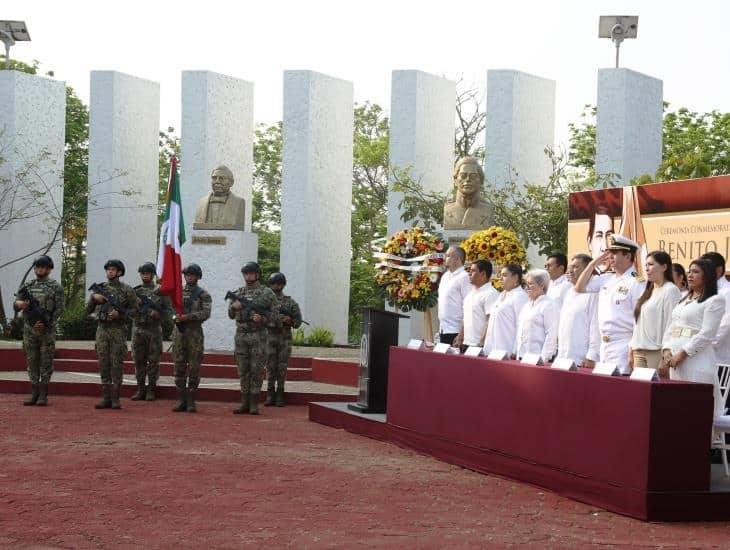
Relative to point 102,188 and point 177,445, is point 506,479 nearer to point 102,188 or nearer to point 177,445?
point 177,445

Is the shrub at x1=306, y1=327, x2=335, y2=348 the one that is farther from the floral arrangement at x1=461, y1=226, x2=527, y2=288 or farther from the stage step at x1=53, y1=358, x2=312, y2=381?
the floral arrangement at x1=461, y1=226, x2=527, y2=288

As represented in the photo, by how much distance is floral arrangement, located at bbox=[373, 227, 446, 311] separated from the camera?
41.5 feet

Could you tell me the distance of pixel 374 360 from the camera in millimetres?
12195

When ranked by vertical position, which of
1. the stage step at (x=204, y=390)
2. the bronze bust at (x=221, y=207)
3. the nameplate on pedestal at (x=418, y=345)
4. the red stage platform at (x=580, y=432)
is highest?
the bronze bust at (x=221, y=207)

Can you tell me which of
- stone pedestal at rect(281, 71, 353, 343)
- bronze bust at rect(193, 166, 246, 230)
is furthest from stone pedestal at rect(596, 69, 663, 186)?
bronze bust at rect(193, 166, 246, 230)

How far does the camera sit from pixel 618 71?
18016mm

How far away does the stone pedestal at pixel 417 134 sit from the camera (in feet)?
66.1

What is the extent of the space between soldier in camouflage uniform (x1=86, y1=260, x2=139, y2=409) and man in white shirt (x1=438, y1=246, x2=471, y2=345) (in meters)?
3.62

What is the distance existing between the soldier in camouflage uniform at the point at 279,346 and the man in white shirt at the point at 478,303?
11.4ft

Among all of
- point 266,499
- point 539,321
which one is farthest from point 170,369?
point 266,499

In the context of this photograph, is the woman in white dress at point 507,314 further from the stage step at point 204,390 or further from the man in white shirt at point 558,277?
the stage step at point 204,390

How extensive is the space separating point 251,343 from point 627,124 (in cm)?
716

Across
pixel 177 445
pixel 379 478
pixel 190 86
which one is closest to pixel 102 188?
pixel 190 86

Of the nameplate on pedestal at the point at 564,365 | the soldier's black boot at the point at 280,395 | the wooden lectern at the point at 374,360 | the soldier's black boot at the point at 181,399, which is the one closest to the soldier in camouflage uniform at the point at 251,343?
the soldier's black boot at the point at 181,399
